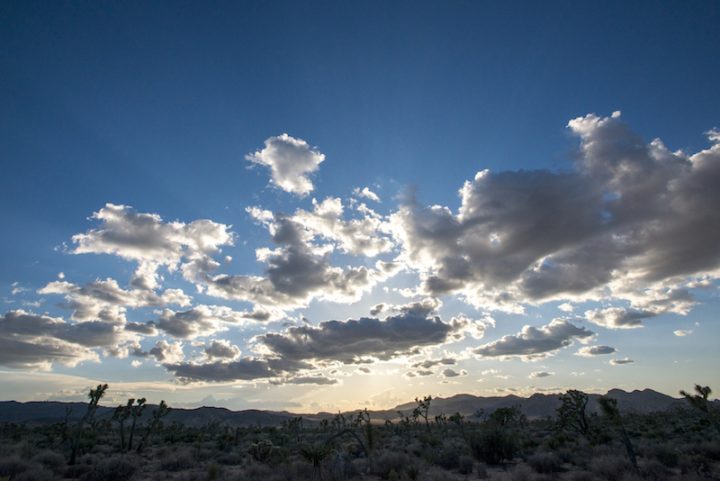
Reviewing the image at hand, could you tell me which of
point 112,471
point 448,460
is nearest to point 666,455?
point 448,460

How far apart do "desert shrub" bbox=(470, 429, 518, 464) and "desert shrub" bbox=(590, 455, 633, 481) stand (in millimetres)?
6634

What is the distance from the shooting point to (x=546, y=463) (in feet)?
73.8

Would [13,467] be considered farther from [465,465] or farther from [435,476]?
[465,465]

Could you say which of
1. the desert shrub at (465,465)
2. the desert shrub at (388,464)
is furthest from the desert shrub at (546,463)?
the desert shrub at (388,464)

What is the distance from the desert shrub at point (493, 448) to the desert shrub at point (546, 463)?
258cm

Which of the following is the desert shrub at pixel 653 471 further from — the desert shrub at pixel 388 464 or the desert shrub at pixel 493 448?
the desert shrub at pixel 388 464

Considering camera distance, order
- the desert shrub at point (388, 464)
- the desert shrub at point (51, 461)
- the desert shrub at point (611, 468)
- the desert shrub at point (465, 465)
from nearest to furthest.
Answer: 1. the desert shrub at point (611, 468)
2. the desert shrub at point (388, 464)
3. the desert shrub at point (465, 465)
4. the desert shrub at point (51, 461)

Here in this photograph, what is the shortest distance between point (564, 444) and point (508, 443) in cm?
880

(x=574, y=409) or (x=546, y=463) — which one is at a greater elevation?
(x=574, y=409)

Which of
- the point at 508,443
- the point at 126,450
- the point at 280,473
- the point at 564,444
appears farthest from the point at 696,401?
the point at 126,450

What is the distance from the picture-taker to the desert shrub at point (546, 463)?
22.2 m

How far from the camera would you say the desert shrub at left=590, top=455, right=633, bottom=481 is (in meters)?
18.6

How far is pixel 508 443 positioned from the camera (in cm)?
2655

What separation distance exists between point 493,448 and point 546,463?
4.26 metres
